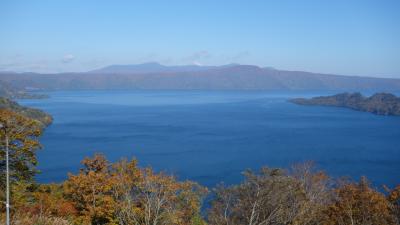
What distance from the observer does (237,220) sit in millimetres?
6547

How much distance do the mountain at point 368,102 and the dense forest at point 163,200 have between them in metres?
49.6

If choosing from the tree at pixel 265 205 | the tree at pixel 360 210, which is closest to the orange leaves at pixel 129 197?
the tree at pixel 265 205

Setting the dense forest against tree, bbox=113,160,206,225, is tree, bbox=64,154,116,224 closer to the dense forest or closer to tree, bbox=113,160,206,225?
the dense forest

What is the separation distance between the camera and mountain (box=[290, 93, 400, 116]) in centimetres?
5314

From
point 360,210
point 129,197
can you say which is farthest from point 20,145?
point 360,210

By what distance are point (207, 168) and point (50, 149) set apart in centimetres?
1085

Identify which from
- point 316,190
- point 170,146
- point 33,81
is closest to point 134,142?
point 170,146

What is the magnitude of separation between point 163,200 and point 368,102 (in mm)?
58249

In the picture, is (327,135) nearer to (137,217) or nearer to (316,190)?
(316,190)

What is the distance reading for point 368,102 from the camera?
195ft

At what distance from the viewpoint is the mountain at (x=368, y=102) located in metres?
53.1

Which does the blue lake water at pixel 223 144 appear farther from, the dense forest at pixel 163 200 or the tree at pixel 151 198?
the dense forest at pixel 163 200

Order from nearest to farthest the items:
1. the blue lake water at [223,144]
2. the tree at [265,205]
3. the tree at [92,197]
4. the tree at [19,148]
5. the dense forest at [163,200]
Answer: the tree at [265,205], the dense forest at [163,200], the tree at [19,148], the tree at [92,197], the blue lake water at [223,144]

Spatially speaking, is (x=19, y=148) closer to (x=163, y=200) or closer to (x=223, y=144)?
(x=163, y=200)
